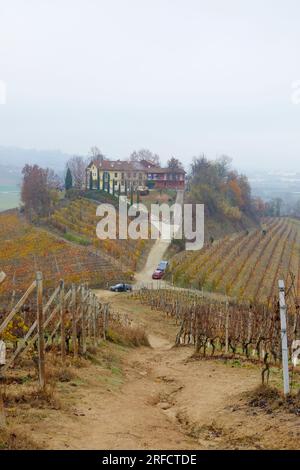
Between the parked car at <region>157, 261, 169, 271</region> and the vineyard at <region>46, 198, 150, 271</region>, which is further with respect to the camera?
the vineyard at <region>46, 198, 150, 271</region>

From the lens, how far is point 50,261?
38.1m

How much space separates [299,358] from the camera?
1152cm

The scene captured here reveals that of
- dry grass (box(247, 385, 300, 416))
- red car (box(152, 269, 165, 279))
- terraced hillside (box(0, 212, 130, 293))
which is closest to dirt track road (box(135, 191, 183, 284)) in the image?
red car (box(152, 269, 165, 279))

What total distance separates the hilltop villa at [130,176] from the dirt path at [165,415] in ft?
A: 207

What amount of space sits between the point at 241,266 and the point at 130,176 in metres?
38.7

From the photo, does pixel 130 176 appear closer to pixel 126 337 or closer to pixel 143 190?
pixel 143 190

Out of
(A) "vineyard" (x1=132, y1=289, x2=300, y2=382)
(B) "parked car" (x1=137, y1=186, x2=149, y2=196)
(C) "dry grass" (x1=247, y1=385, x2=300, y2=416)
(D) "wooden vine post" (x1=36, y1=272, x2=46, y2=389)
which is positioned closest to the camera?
(C) "dry grass" (x1=247, y1=385, x2=300, y2=416)

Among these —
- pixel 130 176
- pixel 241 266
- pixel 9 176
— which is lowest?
pixel 241 266

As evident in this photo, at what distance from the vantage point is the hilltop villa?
75750 mm

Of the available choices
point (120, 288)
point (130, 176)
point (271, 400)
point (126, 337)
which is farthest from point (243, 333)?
point (130, 176)

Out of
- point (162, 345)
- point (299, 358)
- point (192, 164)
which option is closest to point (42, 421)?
point (299, 358)

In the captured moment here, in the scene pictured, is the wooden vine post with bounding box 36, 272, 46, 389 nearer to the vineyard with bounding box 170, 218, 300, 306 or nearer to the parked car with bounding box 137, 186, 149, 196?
the vineyard with bounding box 170, 218, 300, 306

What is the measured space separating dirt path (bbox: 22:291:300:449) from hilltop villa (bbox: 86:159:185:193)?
6319cm
